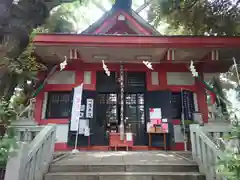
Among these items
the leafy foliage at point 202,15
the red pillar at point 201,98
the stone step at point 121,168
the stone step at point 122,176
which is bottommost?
the stone step at point 122,176

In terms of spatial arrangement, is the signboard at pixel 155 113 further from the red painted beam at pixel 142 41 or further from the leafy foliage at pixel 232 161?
the leafy foliage at pixel 232 161

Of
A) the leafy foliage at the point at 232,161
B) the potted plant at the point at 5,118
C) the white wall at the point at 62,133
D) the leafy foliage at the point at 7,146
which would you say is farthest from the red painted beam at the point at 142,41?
the leafy foliage at the point at 7,146

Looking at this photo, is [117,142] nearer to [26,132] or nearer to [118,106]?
[118,106]

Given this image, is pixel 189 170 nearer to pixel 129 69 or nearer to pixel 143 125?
pixel 143 125

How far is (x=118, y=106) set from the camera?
756 cm

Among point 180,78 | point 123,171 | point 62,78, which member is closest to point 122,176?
point 123,171

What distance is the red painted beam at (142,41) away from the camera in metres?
6.39

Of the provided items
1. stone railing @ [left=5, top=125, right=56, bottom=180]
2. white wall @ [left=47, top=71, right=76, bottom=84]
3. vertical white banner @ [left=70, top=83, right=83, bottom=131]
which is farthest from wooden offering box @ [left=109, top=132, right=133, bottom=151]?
stone railing @ [left=5, top=125, right=56, bottom=180]

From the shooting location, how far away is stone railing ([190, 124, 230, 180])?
3.35 meters

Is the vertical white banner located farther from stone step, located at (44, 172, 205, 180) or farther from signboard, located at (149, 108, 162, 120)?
stone step, located at (44, 172, 205, 180)

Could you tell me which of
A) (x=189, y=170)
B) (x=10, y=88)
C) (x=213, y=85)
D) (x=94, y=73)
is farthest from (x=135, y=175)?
(x=213, y=85)

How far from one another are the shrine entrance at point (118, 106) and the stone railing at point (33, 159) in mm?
3223

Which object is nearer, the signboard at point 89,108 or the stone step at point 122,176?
the stone step at point 122,176

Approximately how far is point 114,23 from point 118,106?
3.10 metres
